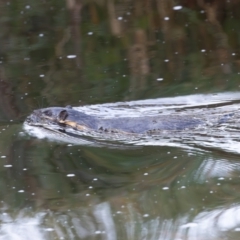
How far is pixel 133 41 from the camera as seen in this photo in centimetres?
820

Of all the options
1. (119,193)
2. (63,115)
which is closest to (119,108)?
(63,115)

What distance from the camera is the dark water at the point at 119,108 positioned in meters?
4.32

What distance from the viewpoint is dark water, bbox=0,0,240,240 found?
14.2 ft

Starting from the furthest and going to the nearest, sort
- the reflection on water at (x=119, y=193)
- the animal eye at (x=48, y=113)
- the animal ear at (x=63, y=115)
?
the animal eye at (x=48, y=113)
the animal ear at (x=63, y=115)
the reflection on water at (x=119, y=193)

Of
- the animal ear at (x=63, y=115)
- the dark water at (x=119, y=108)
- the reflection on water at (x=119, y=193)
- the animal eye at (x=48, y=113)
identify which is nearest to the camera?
the reflection on water at (x=119, y=193)

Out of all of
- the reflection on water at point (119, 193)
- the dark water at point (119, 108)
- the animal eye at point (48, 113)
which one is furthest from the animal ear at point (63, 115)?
the reflection on water at point (119, 193)

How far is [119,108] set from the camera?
21.2 ft

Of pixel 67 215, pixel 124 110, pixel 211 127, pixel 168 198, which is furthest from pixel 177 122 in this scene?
pixel 67 215

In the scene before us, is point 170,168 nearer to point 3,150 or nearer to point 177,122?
point 177,122

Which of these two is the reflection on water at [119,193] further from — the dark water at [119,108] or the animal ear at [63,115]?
the animal ear at [63,115]

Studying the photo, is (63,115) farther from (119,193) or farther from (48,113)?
(119,193)

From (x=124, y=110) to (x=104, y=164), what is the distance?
1289mm

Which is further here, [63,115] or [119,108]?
[119,108]

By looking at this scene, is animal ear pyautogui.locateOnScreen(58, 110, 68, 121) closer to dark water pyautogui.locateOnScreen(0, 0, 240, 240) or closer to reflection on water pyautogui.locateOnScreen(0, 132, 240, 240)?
dark water pyautogui.locateOnScreen(0, 0, 240, 240)
